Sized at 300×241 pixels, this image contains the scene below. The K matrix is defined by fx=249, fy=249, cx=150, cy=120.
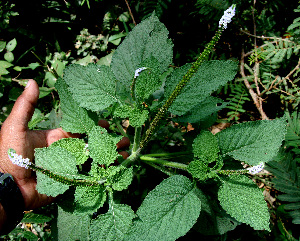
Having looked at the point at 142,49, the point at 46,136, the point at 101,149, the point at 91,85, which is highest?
the point at 142,49

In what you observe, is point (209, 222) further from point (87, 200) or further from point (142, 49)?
point (142, 49)

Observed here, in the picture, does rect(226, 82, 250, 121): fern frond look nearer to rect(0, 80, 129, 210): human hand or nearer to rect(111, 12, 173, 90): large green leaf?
rect(111, 12, 173, 90): large green leaf

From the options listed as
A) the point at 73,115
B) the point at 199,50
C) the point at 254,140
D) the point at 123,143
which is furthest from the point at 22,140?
the point at 199,50

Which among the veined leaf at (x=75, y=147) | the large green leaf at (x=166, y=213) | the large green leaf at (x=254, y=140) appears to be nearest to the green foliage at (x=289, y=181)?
the large green leaf at (x=254, y=140)

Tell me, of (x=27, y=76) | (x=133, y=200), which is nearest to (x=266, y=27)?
(x=133, y=200)

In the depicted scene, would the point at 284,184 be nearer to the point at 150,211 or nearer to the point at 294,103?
the point at 294,103

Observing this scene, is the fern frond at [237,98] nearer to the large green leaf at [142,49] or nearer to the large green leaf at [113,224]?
the large green leaf at [142,49]

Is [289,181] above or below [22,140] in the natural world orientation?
below
